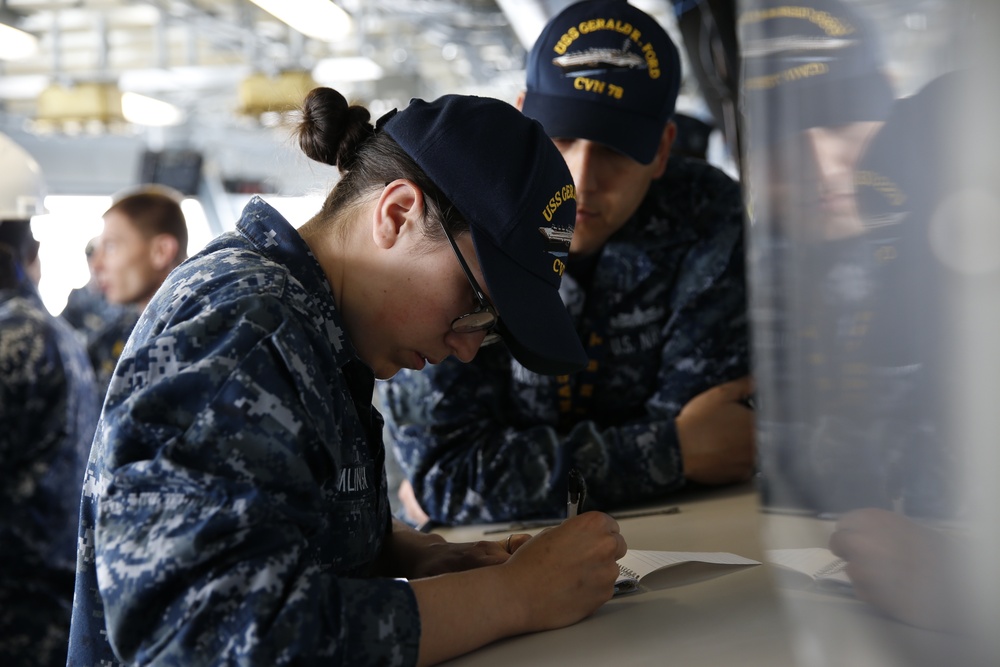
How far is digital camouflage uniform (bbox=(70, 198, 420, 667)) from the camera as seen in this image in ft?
2.47

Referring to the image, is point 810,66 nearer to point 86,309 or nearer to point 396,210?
point 396,210

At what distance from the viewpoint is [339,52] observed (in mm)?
10195

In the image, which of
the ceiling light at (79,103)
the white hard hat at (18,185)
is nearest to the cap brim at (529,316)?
the white hard hat at (18,185)

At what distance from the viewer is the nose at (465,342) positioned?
Result: 3.55 feet

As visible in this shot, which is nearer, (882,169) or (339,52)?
(882,169)

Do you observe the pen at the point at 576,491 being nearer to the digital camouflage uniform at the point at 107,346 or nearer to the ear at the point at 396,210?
the ear at the point at 396,210

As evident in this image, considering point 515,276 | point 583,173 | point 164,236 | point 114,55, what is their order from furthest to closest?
point 114,55
point 164,236
point 583,173
point 515,276

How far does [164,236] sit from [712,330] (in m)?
3.16

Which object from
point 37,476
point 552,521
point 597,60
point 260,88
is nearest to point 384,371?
point 552,521

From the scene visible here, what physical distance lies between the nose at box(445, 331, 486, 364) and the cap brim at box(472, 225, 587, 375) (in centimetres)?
3

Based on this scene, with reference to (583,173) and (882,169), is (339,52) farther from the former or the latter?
(882,169)

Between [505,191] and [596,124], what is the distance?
69 cm

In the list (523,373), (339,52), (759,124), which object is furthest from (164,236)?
(339,52)

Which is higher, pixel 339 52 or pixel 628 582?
pixel 339 52
